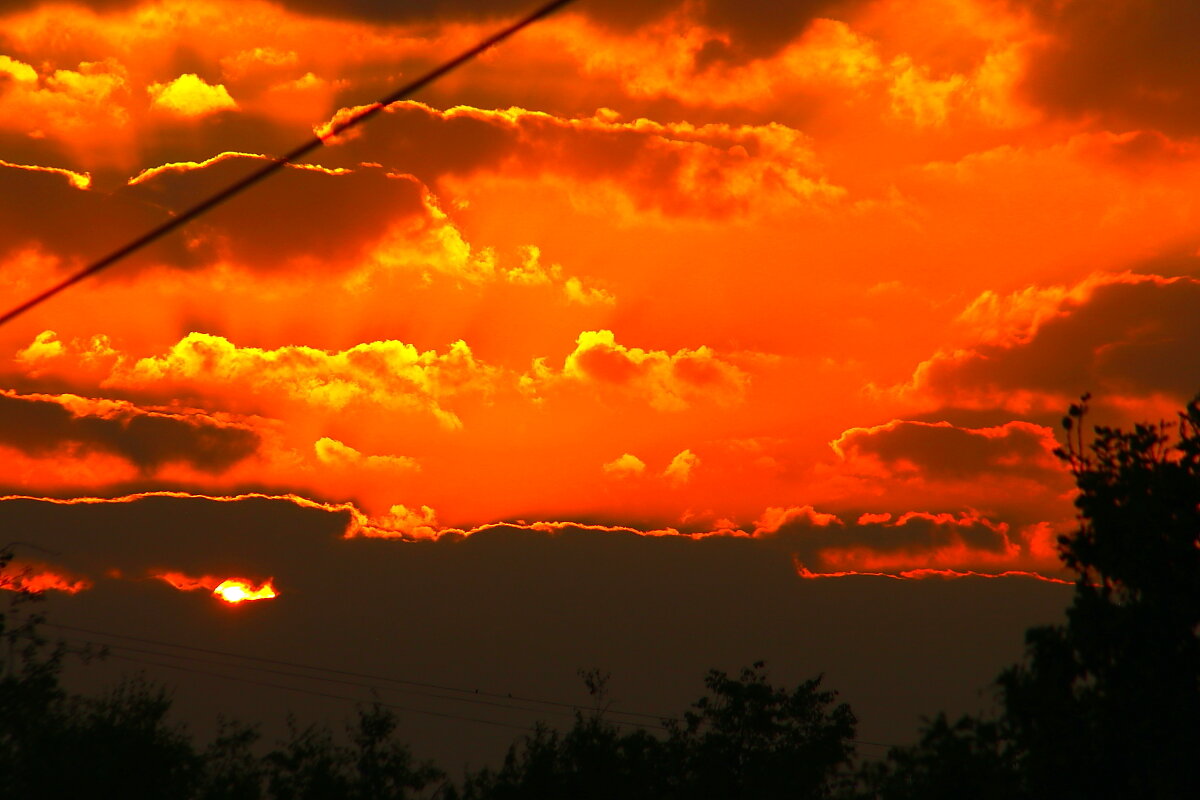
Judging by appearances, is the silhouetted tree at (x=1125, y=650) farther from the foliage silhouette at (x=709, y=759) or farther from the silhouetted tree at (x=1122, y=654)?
the foliage silhouette at (x=709, y=759)

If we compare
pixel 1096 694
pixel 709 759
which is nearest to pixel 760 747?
pixel 709 759

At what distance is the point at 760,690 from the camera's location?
75.4 metres

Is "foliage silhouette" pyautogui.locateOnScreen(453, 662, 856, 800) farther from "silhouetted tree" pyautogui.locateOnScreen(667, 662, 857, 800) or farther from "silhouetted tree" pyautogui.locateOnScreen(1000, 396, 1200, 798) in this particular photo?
"silhouetted tree" pyautogui.locateOnScreen(1000, 396, 1200, 798)

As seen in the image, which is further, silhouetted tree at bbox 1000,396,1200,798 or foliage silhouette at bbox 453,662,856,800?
foliage silhouette at bbox 453,662,856,800

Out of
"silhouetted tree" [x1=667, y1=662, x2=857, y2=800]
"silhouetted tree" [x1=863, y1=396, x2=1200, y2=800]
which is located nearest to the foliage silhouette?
"silhouetted tree" [x1=667, y1=662, x2=857, y2=800]

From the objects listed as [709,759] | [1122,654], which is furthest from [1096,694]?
[709,759]

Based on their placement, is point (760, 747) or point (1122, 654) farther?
point (760, 747)

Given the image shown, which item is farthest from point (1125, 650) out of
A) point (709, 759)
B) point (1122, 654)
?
point (709, 759)

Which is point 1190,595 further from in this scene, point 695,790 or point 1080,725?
point 695,790

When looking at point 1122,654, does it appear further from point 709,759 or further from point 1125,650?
point 709,759

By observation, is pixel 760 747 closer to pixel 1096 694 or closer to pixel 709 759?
pixel 709 759

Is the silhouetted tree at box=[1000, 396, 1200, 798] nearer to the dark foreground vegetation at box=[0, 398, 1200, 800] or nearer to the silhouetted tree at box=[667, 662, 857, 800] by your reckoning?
the dark foreground vegetation at box=[0, 398, 1200, 800]

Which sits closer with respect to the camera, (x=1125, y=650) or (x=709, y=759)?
(x=1125, y=650)

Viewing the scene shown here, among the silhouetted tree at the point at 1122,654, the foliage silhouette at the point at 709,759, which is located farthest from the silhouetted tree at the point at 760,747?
the silhouetted tree at the point at 1122,654
